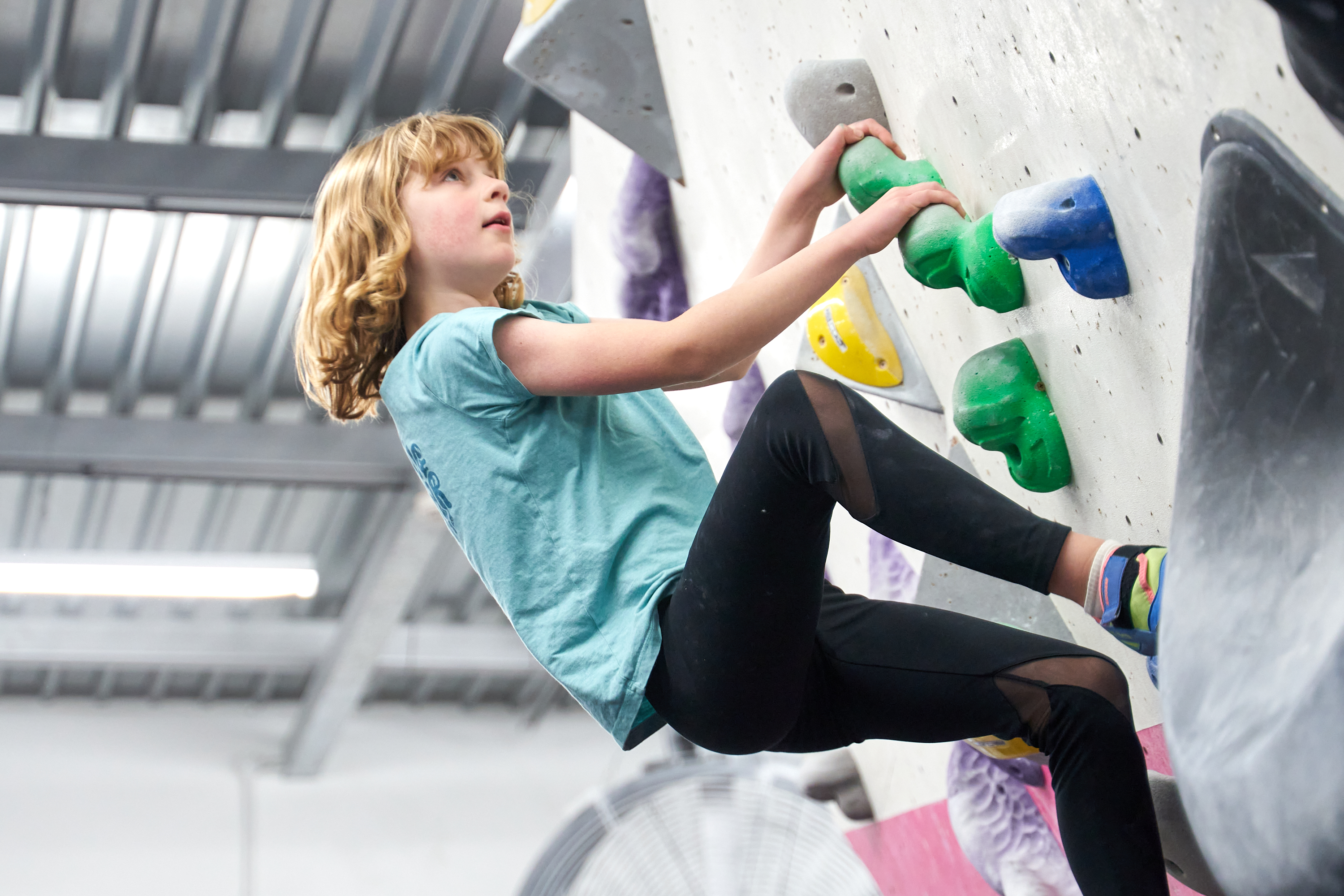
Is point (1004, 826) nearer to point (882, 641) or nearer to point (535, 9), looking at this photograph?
point (882, 641)

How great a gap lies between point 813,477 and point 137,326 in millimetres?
5040

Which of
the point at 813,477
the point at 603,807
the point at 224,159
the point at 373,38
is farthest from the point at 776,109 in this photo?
the point at 224,159

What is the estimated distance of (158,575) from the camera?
20.9 feet

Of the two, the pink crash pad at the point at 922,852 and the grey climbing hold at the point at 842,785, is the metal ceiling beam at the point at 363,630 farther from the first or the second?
the pink crash pad at the point at 922,852

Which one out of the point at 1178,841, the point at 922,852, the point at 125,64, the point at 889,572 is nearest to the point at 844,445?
the point at 1178,841

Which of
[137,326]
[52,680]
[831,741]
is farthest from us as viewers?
[52,680]

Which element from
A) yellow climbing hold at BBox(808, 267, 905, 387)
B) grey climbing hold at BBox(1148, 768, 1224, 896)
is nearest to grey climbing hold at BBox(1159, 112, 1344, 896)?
grey climbing hold at BBox(1148, 768, 1224, 896)

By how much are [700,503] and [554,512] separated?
19cm

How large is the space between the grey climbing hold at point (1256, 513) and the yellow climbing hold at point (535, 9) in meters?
1.61

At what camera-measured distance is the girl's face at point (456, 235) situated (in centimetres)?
162

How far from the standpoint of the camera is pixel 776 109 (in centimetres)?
202

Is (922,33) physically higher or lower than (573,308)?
higher

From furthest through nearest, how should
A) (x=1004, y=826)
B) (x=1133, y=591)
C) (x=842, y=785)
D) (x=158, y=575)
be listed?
(x=158, y=575) → (x=842, y=785) → (x=1004, y=826) → (x=1133, y=591)

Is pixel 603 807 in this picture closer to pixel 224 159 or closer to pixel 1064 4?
pixel 1064 4
